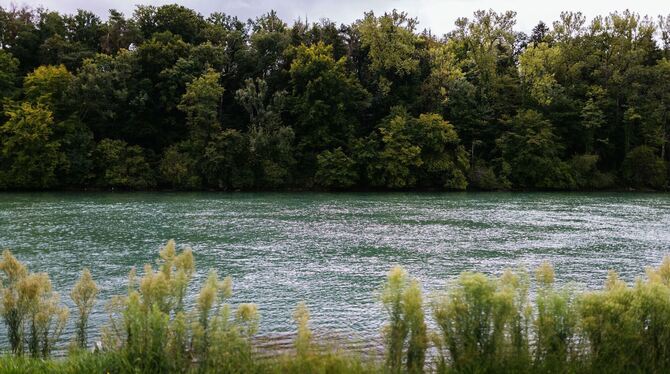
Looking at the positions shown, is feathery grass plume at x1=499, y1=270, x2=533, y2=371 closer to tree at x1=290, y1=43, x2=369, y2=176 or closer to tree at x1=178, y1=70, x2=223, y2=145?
tree at x1=178, y1=70, x2=223, y2=145

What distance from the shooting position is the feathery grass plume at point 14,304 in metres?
8.23

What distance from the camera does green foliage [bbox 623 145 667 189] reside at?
2286 inches

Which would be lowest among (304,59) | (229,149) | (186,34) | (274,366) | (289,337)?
(289,337)

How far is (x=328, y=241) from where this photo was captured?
1001 inches

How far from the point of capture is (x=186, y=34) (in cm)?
6456

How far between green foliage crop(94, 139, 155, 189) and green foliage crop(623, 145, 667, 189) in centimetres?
4952

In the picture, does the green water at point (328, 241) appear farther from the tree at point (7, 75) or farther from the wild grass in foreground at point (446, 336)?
the tree at point (7, 75)

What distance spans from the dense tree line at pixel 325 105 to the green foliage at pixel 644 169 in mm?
155

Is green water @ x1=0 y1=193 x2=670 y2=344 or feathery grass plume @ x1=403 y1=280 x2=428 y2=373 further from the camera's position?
green water @ x1=0 y1=193 x2=670 y2=344

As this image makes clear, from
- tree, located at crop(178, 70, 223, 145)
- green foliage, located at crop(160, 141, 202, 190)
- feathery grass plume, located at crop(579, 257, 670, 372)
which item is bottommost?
feathery grass plume, located at crop(579, 257, 670, 372)

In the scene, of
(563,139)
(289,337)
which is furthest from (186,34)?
(289,337)

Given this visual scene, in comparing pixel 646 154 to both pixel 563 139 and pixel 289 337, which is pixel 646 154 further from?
pixel 289 337

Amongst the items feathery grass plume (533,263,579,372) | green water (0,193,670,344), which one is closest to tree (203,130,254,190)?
green water (0,193,670,344)

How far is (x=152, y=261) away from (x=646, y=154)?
5517 centimetres
